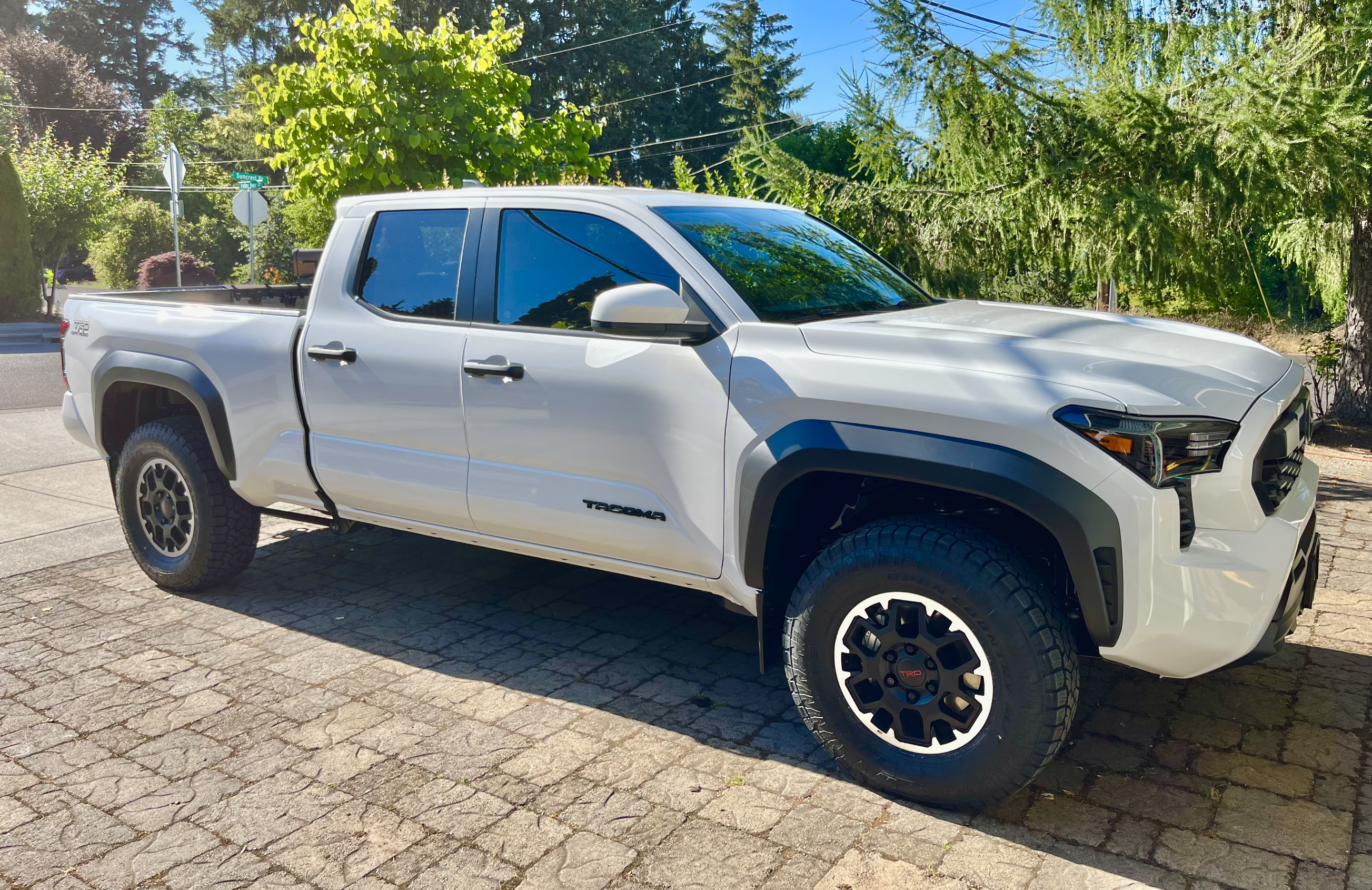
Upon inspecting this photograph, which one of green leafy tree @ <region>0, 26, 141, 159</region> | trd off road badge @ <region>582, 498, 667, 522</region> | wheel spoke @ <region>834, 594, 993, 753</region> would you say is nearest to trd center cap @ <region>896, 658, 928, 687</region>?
wheel spoke @ <region>834, 594, 993, 753</region>

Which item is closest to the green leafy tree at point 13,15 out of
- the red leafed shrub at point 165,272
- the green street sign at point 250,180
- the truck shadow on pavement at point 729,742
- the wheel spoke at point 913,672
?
the red leafed shrub at point 165,272

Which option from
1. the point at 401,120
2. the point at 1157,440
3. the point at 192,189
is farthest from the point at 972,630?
the point at 192,189

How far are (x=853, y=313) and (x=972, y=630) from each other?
1.40 m

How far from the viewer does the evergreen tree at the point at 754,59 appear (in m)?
58.4

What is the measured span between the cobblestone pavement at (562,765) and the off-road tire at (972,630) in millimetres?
146

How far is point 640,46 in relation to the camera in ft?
170

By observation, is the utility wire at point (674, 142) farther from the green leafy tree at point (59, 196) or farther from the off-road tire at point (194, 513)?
the off-road tire at point (194, 513)

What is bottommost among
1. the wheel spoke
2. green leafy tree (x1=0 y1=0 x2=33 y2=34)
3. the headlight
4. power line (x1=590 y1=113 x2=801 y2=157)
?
the wheel spoke

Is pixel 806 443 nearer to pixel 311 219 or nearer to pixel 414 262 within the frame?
pixel 414 262

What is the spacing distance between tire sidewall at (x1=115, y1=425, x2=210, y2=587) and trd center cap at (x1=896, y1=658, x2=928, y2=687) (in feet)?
11.7

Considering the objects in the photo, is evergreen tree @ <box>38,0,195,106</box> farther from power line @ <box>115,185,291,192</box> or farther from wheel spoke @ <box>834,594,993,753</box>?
wheel spoke @ <box>834,594,993,753</box>

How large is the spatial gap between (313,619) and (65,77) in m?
65.4

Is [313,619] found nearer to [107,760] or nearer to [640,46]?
[107,760]

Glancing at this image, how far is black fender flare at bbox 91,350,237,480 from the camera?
5141 mm
